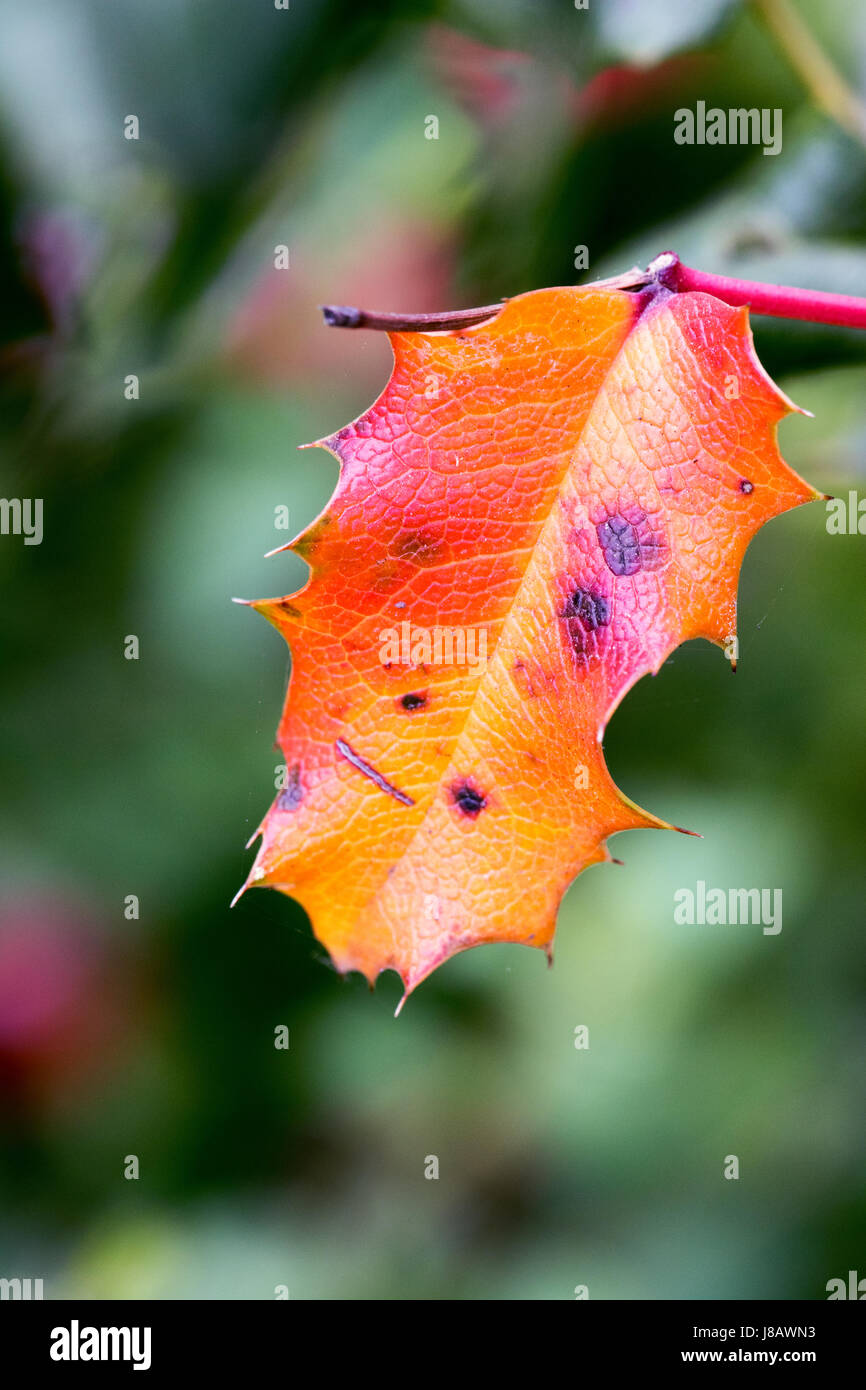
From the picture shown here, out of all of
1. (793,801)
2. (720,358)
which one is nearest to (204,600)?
(793,801)

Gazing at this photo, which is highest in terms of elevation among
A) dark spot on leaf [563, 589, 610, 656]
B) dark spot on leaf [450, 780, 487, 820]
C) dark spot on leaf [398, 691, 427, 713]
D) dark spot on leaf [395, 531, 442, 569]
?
dark spot on leaf [395, 531, 442, 569]

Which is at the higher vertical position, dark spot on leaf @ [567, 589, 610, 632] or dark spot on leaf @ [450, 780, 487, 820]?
dark spot on leaf @ [567, 589, 610, 632]

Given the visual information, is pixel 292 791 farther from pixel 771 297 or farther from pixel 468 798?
pixel 771 297

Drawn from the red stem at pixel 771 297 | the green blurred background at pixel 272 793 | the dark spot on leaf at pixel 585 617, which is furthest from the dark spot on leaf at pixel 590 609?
the green blurred background at pixel 272 793

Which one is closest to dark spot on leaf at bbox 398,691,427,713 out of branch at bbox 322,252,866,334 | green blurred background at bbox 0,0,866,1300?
branch at bbox 322,252,866,334

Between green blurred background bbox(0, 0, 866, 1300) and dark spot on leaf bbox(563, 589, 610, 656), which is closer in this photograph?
dark spot on leaf bbox(563, 589, 610, 656)

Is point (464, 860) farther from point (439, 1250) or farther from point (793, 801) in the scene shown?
point (439, 1250)

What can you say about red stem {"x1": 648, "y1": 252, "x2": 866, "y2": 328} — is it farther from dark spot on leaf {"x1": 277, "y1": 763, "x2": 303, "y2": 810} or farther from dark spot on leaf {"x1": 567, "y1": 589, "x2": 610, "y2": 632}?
dark spot on leaf {"x1": 277, "y1": 763, "x2": 303, "y2": 810}
